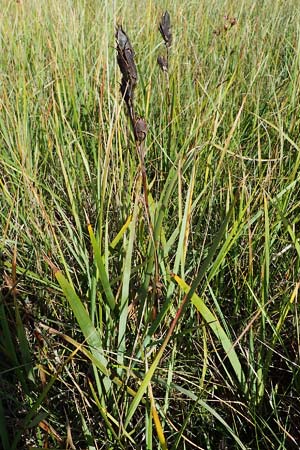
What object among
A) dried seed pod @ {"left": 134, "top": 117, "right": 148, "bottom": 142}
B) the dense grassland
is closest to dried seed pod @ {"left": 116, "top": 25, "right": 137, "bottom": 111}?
dried seed pod @ {"left": 134, "top": 117, "right": 148, "bottom": 142}

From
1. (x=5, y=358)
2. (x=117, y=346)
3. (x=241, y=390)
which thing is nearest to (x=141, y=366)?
(x=117, y=346)

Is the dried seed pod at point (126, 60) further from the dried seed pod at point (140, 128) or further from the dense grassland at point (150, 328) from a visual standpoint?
the dense grassland at point (150, 328)

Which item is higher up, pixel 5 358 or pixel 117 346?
pixel 117 346

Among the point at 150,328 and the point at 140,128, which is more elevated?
the point at 140,128

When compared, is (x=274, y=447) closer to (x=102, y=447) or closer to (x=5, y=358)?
(x=102, y=447)

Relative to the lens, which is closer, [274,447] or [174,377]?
[274,447]

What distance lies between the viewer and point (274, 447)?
710 millimetres

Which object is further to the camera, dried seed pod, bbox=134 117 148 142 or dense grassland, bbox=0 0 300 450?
dense grassland, bbox=0 0 300 450

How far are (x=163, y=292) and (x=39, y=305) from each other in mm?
244

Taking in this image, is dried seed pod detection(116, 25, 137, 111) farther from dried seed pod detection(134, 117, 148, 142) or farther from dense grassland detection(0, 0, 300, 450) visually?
dense grassland detection(0, 0, 300, 450)

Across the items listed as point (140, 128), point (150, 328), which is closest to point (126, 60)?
point (140, 128)

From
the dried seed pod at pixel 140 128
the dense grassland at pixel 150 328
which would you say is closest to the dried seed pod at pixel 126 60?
the dried seed pod at pixel 140 128

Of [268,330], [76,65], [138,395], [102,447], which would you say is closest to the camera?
[138,395]

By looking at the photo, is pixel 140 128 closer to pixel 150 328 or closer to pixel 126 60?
pixel 126 60
